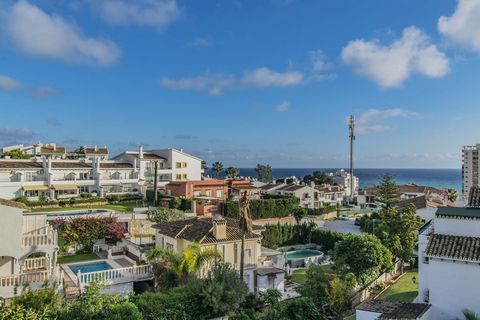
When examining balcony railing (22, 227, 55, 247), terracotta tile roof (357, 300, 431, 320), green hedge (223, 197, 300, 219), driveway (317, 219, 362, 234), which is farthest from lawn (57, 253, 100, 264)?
driveway (317, 219, 362, 234)

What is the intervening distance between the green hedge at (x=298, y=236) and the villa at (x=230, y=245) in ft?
53.7

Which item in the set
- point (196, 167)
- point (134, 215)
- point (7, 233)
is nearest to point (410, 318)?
point (7, 233)

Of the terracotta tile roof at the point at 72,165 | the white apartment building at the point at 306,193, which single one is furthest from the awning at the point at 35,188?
the white apartment building at the point at 306,193

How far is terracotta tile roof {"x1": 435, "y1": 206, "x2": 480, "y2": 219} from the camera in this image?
1728cm

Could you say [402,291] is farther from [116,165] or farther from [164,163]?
[164,163]

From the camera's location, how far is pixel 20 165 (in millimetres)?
60000

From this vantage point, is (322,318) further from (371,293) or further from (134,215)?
(134,215)

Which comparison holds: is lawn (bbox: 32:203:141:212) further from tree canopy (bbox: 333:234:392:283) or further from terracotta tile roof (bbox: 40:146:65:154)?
tree canopy (bbox: 333:234:392:283)

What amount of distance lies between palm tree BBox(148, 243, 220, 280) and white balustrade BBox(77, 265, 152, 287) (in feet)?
4.69

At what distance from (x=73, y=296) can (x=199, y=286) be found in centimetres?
720

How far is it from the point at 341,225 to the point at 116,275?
41.8 m

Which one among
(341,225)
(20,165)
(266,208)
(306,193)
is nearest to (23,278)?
(266,208)

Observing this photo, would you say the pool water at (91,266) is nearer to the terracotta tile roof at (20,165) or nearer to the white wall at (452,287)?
the white wall at (452,287)

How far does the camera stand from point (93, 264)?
30.2 meters
